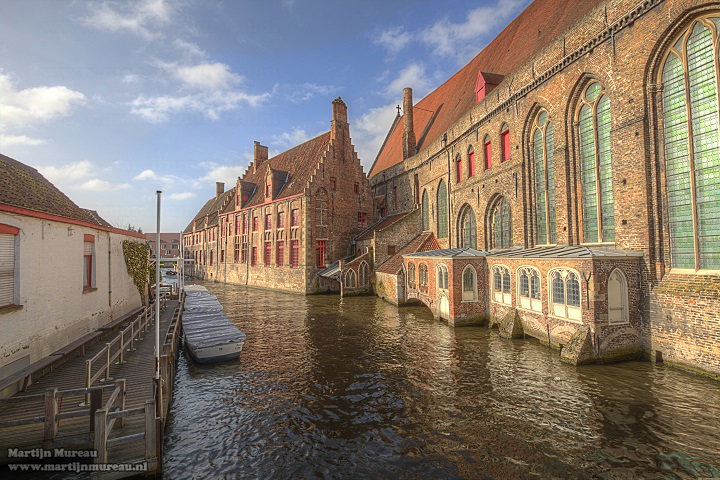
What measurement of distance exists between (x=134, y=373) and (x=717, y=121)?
16.5 meters

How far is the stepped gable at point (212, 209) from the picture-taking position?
45447 mm

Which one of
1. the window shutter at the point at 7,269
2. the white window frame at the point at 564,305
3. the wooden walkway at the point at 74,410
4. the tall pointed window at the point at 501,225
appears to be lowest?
the wooden walkway at the point at 74,410

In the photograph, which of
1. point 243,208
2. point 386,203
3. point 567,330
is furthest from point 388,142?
point 567,330

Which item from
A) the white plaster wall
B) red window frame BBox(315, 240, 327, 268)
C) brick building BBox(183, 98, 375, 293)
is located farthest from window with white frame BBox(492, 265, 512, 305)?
red window frame BBox(315, 240, 327, 268)

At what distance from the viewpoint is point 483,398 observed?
8086mm

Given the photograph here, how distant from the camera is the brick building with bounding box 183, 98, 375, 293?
30.8m

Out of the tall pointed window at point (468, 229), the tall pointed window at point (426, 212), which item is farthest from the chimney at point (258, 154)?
the tall pointed window at point (468, 229)

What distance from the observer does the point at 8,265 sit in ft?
24.1

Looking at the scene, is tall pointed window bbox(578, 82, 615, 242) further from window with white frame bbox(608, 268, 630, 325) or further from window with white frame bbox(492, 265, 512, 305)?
window with white frame bbox(492, 265, 512, 305)

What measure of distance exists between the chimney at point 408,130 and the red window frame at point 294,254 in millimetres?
13336

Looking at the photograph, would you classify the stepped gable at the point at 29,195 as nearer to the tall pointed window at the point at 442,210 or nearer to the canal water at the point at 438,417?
the canal water at the point at 438,417

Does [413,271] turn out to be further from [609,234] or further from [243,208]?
[243,208]

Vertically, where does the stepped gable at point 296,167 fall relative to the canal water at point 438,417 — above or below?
above

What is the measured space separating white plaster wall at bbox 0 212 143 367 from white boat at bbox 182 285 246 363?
3.01 metres
